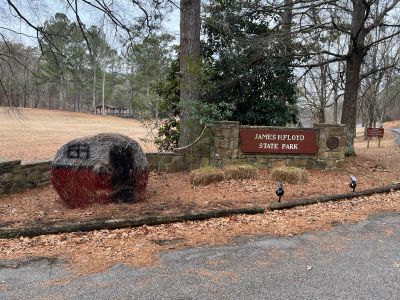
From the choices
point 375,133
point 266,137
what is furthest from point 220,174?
point 375,133

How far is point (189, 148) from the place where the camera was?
10727 millimetres

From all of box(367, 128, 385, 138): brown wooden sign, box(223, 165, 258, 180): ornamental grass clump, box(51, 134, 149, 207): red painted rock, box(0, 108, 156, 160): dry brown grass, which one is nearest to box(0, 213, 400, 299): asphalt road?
box(51, 134, 149, 207): red painted rock

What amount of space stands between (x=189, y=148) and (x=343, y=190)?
4318 mm

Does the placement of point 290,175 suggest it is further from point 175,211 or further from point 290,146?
point 175,211

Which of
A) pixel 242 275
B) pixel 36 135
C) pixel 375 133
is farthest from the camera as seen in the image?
pixel 36 135

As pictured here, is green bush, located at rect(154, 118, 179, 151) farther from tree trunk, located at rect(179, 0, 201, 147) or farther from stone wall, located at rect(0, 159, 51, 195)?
stone wall, located at rect(0, 159, 51, 195)

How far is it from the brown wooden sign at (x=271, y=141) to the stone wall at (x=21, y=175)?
5041 millimetres

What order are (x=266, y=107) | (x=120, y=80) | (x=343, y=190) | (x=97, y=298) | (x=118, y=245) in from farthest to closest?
(x=120, y=80)
(x=266, y=107)
(x=343, y=190)
(x=118, y=245)
(x=97, y=298)

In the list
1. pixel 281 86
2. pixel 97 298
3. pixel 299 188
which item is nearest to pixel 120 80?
pixel 281 86

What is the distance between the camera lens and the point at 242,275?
12.7ft

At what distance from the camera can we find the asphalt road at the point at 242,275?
11.5 feet

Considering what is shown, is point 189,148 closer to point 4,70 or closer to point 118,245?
point 4,70

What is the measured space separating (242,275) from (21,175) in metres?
6.49

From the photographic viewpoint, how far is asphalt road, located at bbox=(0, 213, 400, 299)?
11.5 ft
